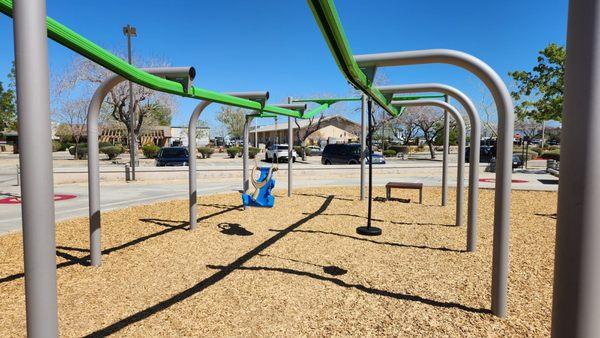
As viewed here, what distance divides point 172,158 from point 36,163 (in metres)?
19.4

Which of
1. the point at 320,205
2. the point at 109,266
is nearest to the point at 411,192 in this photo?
the point at 320,205

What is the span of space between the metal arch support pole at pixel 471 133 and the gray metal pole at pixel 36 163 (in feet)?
14.8

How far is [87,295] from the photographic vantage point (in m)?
3.64

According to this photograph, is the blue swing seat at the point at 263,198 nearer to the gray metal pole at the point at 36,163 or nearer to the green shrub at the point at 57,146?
the gray metal pole at the point at 36,163

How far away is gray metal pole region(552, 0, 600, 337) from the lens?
1610 millimetres

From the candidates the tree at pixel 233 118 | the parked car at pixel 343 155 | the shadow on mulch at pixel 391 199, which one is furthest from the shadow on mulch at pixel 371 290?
the tree at pixel 233 118

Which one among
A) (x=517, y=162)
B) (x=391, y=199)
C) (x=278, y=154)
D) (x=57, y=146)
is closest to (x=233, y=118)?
(x=57, y=146)

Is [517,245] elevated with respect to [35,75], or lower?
lower

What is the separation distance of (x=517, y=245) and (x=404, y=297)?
106 inches

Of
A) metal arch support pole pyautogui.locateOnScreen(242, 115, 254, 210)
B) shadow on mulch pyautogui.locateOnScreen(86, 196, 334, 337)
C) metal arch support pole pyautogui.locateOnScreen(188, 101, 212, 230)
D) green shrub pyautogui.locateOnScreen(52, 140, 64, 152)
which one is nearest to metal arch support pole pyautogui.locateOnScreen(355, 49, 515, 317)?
shadow on mulch pyautogui.locateOnScreen(86, 196, 334, 337)

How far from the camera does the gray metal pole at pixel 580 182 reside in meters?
1.61

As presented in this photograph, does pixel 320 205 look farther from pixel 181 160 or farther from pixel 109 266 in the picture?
pixel 181 160

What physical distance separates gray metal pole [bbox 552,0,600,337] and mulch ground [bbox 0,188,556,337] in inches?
52.9

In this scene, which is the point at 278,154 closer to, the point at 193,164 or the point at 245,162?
the point at 245,162
